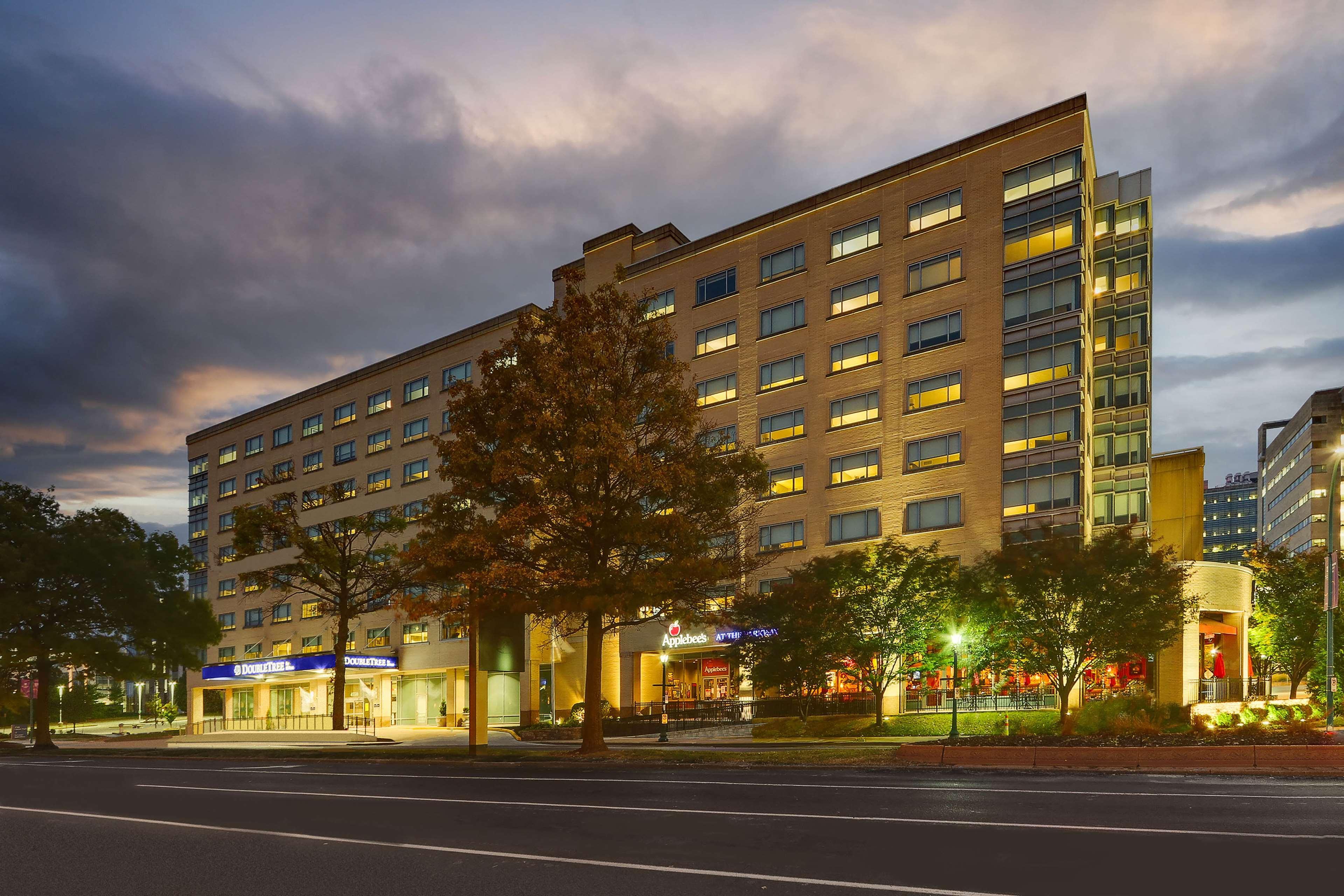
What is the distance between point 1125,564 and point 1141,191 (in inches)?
1375

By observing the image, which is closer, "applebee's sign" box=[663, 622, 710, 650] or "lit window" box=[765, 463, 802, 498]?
"applebee's sign" box=[663, 622, 710, 650]

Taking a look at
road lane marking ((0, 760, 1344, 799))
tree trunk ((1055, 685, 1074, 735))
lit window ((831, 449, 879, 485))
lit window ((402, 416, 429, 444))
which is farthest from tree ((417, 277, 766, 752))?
lit window ((402, 416, 429, 444))

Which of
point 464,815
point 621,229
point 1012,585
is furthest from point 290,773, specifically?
point 621,229

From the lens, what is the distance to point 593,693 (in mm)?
30562

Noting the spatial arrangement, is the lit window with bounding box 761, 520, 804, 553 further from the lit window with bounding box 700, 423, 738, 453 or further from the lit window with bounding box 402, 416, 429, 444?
the lit window with bounding box 402, 416, 429, 444

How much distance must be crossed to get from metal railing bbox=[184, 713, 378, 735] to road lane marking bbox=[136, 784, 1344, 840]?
1287 inches

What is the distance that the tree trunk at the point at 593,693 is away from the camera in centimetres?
2961

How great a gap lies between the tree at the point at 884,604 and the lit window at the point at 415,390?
41561 mm

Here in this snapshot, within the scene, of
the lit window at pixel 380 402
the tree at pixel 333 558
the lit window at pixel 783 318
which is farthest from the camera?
the lit window at pixel 380 402

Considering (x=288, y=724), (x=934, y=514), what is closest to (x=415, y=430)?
(x=288, y=724)

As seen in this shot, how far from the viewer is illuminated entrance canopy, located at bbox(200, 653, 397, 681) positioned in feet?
207

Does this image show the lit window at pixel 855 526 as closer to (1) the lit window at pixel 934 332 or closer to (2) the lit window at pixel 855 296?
(1) the lit window at pixel 934 332

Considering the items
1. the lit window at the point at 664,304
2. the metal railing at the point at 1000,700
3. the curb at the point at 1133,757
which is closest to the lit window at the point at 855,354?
the lit window at the point at 664,304

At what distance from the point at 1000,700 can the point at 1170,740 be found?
2378 cm
